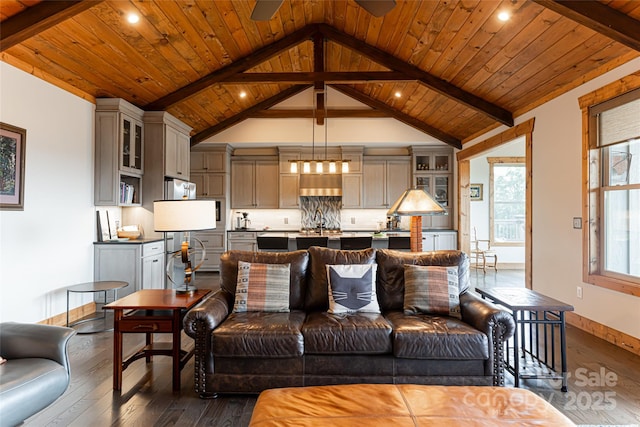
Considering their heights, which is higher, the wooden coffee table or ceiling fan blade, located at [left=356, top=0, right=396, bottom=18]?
ceiling fan blade, located at [left=356, top=0, right=396, bottom=18]

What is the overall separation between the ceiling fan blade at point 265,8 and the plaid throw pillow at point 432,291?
89.3 inches

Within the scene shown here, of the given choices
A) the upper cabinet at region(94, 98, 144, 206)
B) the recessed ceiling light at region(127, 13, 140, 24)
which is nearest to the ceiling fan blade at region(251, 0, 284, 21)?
the recessed ceiling light at region(127, 13, 140, 24)

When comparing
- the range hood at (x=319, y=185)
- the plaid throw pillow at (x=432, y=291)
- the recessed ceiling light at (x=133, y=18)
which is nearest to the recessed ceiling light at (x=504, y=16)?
the plaid throw pillow at (x=432, y=291)

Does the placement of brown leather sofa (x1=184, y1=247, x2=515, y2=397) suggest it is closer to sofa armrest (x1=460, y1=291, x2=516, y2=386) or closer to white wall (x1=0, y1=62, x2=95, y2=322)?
sofa armrest (x1=460, y1=291, x2=516, y2=386)

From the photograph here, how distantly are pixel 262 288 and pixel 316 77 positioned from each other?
3.59m

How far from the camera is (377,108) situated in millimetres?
7027

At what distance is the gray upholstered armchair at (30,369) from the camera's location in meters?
1.59

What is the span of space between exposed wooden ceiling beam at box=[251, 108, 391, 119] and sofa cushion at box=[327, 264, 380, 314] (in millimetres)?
4997

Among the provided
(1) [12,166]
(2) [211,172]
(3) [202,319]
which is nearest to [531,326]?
(3) [202,319]

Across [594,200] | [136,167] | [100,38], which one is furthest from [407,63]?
[136,167]

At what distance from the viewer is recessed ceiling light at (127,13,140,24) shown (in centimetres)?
336

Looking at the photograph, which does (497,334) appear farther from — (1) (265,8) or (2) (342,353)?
(1) (265,8)

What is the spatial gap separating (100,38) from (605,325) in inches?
230

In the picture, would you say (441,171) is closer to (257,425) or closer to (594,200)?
(594,200)
